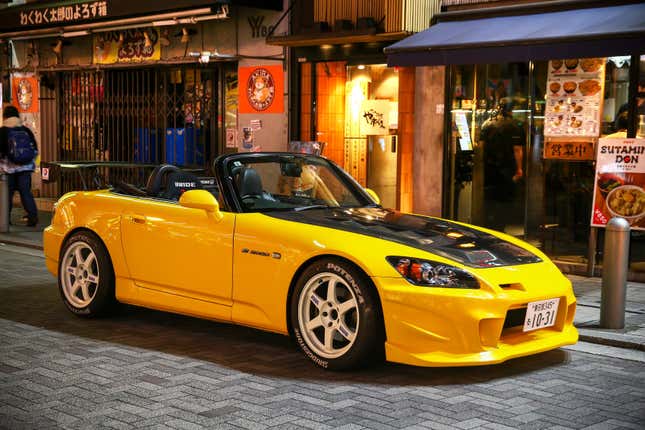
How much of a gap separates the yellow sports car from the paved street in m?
0.23

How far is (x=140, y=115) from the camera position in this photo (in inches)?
682

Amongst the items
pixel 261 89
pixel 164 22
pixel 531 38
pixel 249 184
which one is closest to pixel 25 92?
pixel 164 22

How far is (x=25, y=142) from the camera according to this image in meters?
15.0

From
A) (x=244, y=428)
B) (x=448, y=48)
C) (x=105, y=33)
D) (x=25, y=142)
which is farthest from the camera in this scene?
(x=105, y=33)

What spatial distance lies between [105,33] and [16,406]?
1343 cm

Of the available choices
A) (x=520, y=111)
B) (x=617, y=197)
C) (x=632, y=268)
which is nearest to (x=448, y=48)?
(x=520, y=111)

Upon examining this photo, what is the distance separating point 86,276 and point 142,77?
1015 centimetres

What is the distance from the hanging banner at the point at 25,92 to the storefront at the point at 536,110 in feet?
34.5

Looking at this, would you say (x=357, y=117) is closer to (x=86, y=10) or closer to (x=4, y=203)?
(x=86, y=10)

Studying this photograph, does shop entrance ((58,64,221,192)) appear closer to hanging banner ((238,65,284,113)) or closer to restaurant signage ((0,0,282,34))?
hanging banner ((238,65,284,113))

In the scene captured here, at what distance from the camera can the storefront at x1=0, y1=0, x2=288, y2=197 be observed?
48.8 ft

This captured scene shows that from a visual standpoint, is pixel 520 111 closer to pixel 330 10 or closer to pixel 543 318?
pixel 330 10

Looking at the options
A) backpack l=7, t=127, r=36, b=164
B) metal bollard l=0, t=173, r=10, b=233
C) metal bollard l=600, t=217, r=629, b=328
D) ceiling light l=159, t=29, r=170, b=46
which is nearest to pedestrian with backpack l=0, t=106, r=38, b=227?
backpack l=7, t=127, r=36, b=164

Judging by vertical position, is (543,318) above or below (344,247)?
below
